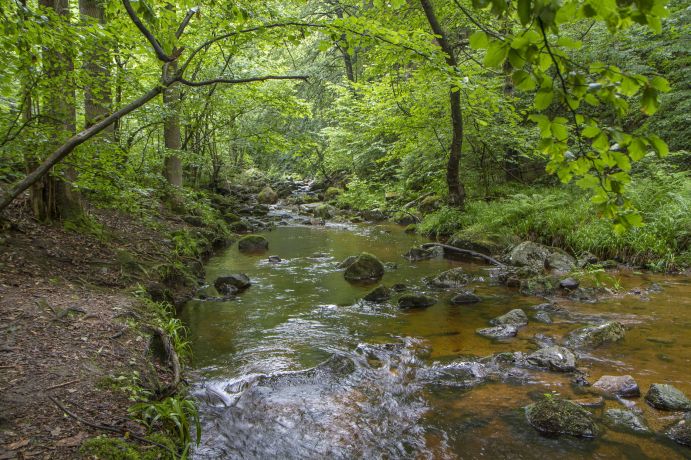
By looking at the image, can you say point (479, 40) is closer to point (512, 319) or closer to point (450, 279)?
point (512, 319)

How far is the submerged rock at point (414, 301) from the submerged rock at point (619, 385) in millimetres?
3375

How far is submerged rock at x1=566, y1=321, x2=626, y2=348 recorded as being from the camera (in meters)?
5.84

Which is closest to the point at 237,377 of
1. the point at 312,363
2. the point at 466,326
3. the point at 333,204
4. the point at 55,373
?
the point at 312,363

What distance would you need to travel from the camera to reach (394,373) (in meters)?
5.36

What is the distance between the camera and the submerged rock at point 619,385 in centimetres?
454

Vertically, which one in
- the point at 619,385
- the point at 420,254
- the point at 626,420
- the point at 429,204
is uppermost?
the point at 429,204

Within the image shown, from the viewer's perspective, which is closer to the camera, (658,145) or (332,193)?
(658,145)

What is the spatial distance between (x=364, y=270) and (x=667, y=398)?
6.45 metres

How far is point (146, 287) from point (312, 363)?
3193 millimetres

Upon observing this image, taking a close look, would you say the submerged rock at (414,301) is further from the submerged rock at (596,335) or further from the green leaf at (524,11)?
the green leaf at (524,11)

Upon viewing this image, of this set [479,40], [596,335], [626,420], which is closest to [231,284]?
[596,335]

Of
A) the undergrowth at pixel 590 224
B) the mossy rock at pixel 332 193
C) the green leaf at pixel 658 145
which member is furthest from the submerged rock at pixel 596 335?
the mossy rock at pixel 332 193

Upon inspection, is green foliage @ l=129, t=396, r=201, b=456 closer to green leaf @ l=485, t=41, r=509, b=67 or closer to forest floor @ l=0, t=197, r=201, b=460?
forest floor @ l=0, t=197, r=201, b=460

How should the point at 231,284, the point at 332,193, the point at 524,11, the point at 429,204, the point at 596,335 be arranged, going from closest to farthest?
the point at 524,11 < the point at 596,335 < the point at 231,284 < the point at 429,204 < the point at 332,193
